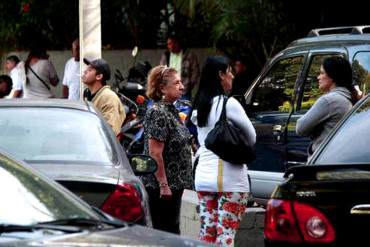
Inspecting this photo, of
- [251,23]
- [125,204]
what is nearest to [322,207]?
[125,204]

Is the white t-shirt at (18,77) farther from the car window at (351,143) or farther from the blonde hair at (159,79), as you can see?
the car window at (351,143)

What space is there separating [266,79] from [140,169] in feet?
11.1

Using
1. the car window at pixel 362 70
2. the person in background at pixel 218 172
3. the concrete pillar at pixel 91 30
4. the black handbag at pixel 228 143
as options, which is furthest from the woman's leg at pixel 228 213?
the concrete pillar at pixel 91 30

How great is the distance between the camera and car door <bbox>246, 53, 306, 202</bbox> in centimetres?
1132

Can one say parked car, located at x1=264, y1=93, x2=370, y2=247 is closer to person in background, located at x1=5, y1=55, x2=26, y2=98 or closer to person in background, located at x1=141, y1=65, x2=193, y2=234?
Answer: person in background, located at x1=141, y1=65, x2=193, y2=234

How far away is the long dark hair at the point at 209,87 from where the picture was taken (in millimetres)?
8891

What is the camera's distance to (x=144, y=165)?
8742 millimetres

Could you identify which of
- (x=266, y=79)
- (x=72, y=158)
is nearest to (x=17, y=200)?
(x=72, y=158)

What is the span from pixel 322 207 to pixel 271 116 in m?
5.52

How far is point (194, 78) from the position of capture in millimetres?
19453

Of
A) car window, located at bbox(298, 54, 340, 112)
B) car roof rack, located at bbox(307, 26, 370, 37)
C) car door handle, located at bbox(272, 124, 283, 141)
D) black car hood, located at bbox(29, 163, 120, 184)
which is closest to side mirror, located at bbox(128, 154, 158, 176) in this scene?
black car hood, located at bbox(29, 163, 120, 184)

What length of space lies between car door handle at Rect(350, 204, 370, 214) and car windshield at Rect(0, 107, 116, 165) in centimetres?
251

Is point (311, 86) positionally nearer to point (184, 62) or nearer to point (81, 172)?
point (81, 172)

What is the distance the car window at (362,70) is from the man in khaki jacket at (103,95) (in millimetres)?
2402
